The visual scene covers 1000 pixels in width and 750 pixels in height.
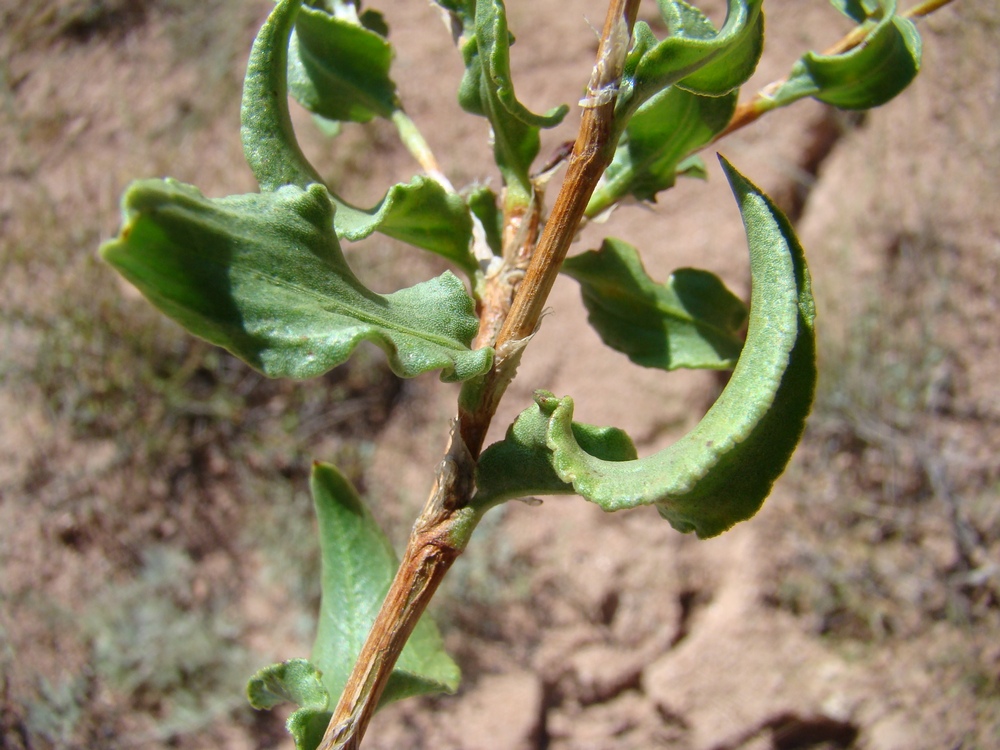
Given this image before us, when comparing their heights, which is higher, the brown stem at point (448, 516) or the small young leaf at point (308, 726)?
the brown stem at point (448, 516)

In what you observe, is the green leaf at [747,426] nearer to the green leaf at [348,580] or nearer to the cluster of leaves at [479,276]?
the cluster of leaves at [479,276]

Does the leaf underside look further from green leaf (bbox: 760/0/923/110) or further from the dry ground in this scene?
the dry ground

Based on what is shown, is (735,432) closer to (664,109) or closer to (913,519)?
(664,109)

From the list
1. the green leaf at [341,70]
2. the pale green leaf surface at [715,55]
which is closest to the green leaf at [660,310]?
the pale green leaf surface at [715,55]

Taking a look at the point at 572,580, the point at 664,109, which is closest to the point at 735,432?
the point at 664,109

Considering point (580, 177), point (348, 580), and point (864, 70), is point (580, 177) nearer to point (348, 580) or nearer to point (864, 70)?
point (864, 70)
